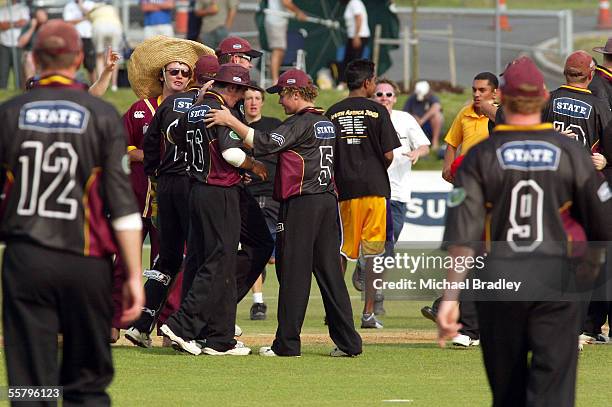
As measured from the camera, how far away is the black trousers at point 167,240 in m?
11.6

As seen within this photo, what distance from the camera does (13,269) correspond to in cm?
659

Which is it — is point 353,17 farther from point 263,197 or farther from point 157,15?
point 263,197

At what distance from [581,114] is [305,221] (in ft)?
8.09

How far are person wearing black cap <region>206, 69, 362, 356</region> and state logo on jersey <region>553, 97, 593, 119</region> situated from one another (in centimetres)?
195

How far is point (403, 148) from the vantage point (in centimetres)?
1524

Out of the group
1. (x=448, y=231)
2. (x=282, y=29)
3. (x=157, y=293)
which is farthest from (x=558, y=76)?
(x=448, y=231)

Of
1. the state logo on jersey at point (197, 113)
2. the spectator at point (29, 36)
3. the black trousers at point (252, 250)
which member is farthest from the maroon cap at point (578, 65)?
the spectator at point (29, 36)

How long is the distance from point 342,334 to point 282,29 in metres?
13.7

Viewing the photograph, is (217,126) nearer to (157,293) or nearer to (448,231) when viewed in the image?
(157,293)

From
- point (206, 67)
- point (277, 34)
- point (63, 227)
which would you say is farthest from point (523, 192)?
point (277, 34)

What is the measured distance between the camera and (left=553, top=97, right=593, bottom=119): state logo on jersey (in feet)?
38.2

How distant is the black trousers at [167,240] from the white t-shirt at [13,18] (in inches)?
511

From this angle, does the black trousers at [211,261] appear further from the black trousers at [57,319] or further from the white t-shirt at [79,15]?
the white t-shirt at [79,15]

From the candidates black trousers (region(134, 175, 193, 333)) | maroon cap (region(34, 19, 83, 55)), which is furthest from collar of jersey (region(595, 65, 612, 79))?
maroon cap (region(34, 19, 83, 55))
